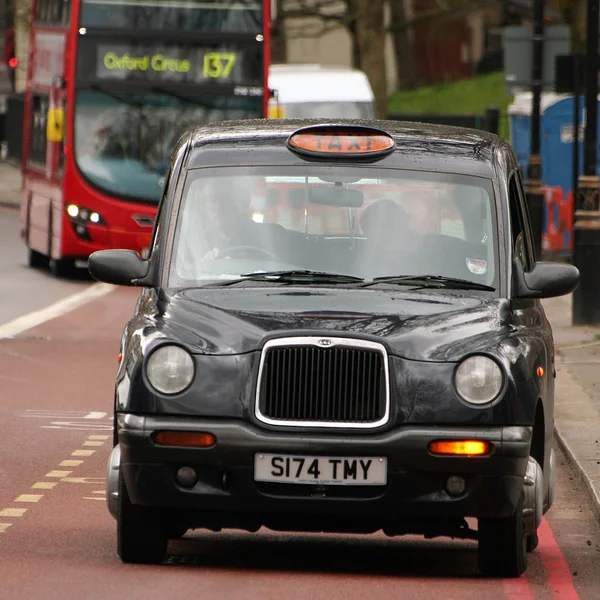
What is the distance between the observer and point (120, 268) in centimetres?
773

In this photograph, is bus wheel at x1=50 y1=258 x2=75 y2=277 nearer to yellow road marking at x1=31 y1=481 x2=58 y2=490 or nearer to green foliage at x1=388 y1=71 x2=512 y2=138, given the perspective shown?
yellow road marking at x1=31 y1=481 x2=58 y2=490

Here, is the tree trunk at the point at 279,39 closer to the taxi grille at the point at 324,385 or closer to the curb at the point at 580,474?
the curb at the point at 580,474

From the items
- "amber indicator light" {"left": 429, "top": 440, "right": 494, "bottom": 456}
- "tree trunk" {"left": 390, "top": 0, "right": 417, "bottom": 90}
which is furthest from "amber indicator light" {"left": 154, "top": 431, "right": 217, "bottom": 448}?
"tree trunk" {"left": 390, "top": 0, "right": 417, "bottom": 90}

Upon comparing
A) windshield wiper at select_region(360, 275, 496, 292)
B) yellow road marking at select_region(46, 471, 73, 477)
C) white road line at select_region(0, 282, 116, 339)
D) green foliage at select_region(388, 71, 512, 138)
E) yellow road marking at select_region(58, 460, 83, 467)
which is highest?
windshield wiper at select_region(360, 275, 496, 292)

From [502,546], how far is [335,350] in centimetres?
104

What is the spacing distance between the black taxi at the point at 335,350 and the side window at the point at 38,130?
17.4 metres

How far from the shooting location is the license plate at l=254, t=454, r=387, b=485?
272 inches

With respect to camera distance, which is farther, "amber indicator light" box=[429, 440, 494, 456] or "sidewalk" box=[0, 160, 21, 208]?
"sidewalk" box=[0, 160, 21, 208]

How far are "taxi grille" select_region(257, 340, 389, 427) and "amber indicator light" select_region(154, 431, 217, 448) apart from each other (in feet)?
0.67

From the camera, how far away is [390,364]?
6.93m

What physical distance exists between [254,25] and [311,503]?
672 inches

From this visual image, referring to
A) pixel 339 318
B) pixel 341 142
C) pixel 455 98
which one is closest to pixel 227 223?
pixel 341 142

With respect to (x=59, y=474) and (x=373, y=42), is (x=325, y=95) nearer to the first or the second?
(x=373, y=42)

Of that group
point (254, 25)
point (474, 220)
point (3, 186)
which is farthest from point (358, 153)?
point (3, 186)
